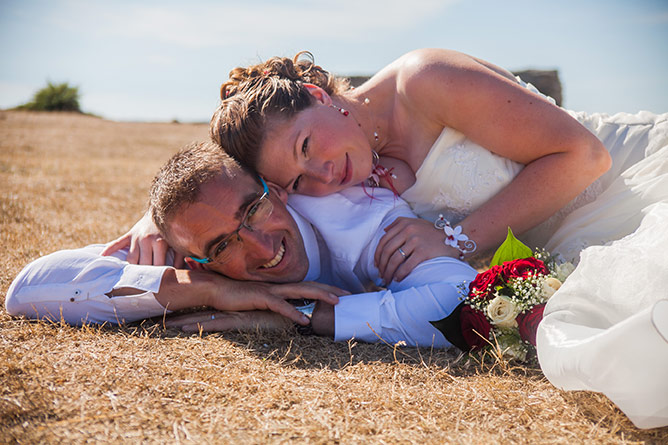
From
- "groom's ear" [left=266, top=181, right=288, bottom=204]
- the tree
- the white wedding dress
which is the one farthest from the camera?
the tree

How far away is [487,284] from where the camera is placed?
2736 millimetres

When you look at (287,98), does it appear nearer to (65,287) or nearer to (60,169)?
(65,287)

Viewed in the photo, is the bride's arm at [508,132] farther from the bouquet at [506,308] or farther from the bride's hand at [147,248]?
the bride's hand at [147,248]

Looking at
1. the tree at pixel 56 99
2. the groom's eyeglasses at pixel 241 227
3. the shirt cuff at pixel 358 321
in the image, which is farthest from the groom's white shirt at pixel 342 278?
the tree at pixel 56 99

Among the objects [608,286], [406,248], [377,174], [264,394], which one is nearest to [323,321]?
[406,248]

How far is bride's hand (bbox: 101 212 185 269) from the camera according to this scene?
11.9 ft

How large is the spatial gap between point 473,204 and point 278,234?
143cm

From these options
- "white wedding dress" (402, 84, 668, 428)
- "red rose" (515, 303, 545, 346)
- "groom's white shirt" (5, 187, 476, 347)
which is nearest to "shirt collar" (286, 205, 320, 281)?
"groom's white shirt" (5, 187, 476, 347)

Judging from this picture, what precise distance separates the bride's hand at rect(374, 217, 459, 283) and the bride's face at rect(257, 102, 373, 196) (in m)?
0.46

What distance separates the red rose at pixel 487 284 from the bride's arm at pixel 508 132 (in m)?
0.75

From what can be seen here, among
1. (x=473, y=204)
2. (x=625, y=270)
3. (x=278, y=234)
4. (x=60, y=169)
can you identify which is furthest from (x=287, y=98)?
(x=60, y=169)

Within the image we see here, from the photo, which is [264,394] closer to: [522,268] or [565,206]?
[522,268]

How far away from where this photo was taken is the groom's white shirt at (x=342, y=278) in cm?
308

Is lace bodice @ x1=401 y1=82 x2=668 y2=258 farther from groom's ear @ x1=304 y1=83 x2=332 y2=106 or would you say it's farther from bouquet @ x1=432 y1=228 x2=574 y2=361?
bouquet @ x1=432 y1=228 x2=574 y2=361
